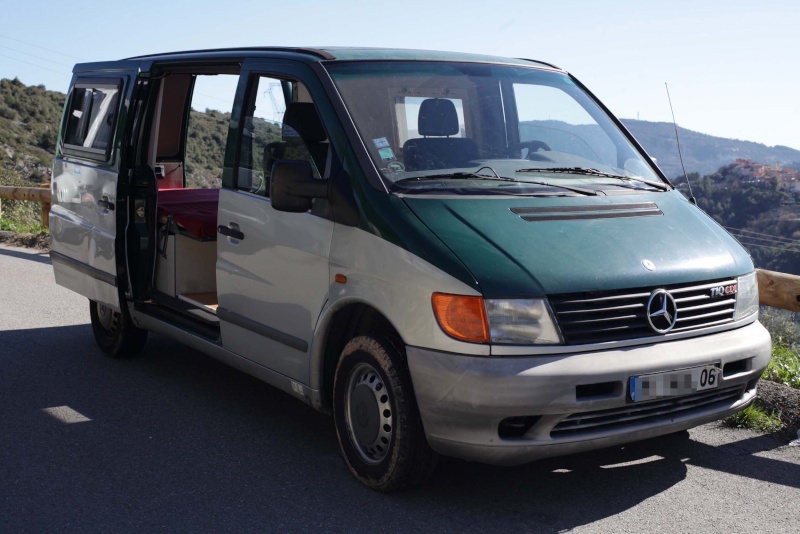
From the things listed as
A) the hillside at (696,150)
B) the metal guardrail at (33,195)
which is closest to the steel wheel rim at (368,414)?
the hillside at (696,150)

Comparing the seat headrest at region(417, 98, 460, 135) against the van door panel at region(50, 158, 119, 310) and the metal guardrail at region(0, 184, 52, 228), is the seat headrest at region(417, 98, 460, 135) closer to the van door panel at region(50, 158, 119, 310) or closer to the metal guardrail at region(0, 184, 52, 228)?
the van door panel at region(50, 158, 119, 310)

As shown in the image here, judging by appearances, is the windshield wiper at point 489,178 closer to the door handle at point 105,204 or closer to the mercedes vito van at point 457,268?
the mercedes vito van at point 457,268

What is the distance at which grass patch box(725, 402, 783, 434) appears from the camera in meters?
5.55

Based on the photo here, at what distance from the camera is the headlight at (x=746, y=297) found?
4.61 meters

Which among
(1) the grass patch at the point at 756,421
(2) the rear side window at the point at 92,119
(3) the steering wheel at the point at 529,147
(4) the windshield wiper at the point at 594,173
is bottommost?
(1) the grass patch at the point at 756,421

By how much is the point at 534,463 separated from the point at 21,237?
11.2 m

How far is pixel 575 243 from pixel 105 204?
3.72 metres

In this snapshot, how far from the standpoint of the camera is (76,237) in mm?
7230

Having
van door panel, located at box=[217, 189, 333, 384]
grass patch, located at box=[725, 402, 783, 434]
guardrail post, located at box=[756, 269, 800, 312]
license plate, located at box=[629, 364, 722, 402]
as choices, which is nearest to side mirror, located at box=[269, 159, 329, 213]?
van door panel, located at box=[217, 189, 333, 384]

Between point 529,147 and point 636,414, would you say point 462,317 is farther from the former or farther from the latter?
point 529,147

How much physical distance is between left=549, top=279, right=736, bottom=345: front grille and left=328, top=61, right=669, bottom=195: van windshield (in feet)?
2.71

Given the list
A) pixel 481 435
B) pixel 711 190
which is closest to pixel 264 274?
pixel 481 435

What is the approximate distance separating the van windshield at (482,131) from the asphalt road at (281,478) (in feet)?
4.61

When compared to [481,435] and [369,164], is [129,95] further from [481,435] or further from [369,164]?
[481,435]
